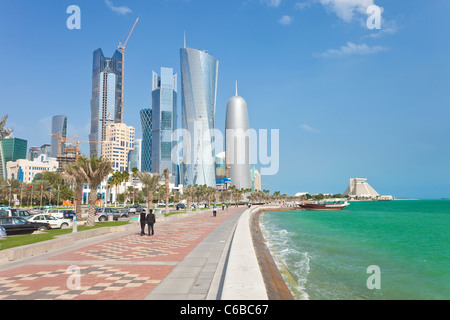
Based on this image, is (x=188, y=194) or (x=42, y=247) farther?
(x=188, y=194)

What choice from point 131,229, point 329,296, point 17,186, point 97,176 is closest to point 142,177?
point 97,176

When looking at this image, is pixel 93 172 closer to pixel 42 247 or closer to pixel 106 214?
pixel 106 214

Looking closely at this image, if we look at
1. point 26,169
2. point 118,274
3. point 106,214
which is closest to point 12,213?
point 106,214

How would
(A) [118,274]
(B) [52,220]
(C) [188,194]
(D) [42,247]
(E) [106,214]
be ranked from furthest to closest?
(C) [188,194]
(E) [106,214]
(B) [52,220]
(D) [42,247]
(A) [118,274]

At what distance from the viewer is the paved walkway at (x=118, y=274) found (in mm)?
7207

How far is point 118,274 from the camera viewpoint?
9.19 meters

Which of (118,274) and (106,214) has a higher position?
(118,274)

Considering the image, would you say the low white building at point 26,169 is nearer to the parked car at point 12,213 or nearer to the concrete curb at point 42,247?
the parked car at point 12,213

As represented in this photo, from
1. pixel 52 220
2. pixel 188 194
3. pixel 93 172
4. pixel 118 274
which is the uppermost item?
pixel 93 172

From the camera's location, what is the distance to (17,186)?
80938 millimetres

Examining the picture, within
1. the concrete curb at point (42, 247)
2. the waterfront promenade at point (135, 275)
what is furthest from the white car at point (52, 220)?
the waterfront promenade at point (135, 275)

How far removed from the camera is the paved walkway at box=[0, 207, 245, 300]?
721cm
